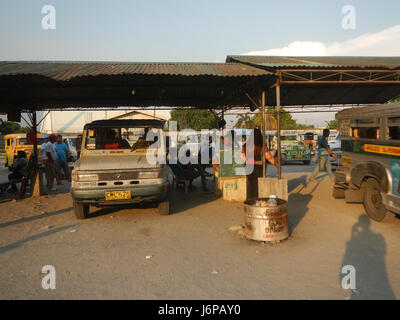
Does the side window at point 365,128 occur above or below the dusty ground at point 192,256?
above

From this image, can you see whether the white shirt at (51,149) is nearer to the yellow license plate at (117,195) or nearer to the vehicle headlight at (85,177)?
the vehicle headlight at (85,177)

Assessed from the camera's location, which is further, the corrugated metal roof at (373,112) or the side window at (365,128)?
the side window at (365,128)

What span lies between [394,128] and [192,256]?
4158 mm

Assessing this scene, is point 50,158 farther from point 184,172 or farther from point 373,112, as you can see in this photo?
point 373,112

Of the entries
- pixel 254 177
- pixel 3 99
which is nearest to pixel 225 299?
pixel 254 177

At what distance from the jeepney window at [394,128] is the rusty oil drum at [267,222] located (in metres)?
2.42

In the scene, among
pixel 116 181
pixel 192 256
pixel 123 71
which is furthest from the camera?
pixel 123 71

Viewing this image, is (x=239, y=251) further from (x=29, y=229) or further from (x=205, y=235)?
(x=29, y=229)

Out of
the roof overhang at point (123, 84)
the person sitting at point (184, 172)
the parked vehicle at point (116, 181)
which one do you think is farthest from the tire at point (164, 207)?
the roof overhang at point (123, 84)

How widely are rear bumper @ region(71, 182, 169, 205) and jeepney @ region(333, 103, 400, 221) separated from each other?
4.11m

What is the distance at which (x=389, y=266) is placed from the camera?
3.97 meters

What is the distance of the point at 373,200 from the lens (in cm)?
612

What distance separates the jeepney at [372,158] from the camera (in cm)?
536

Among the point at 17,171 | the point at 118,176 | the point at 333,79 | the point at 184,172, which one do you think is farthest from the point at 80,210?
the point at 333,79
